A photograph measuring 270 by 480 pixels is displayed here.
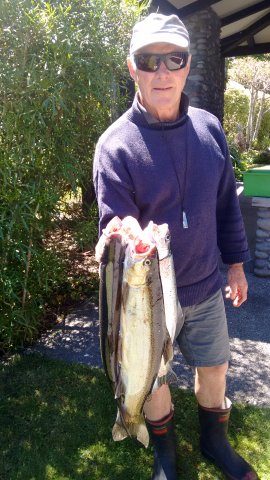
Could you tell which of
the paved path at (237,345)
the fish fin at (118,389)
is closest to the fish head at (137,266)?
the fish fin at (118,389)

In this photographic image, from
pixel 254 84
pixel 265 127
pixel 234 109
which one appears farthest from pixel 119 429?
pixel 265 127

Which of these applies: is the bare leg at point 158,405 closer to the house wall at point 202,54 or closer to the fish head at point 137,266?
the fish head at point 137,266

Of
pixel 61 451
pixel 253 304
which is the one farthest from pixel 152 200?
pixel 253 304

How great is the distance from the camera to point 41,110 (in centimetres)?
333

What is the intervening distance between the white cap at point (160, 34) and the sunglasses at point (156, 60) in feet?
0.12

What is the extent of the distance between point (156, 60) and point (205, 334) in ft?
4.32

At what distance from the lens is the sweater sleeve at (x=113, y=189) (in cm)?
182

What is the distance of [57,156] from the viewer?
3600mm

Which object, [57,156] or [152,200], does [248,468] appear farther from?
[57,156]

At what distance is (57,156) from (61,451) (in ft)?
6.94

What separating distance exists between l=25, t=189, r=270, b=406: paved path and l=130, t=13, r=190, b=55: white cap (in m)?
2.51

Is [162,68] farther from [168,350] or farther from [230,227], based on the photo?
[168,350]

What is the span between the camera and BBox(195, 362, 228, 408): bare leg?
239 cm

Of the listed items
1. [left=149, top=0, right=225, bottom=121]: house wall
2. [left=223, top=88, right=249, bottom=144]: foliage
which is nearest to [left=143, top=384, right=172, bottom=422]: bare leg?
[left=149, top=0, right=225, bottom=121]: house wall
